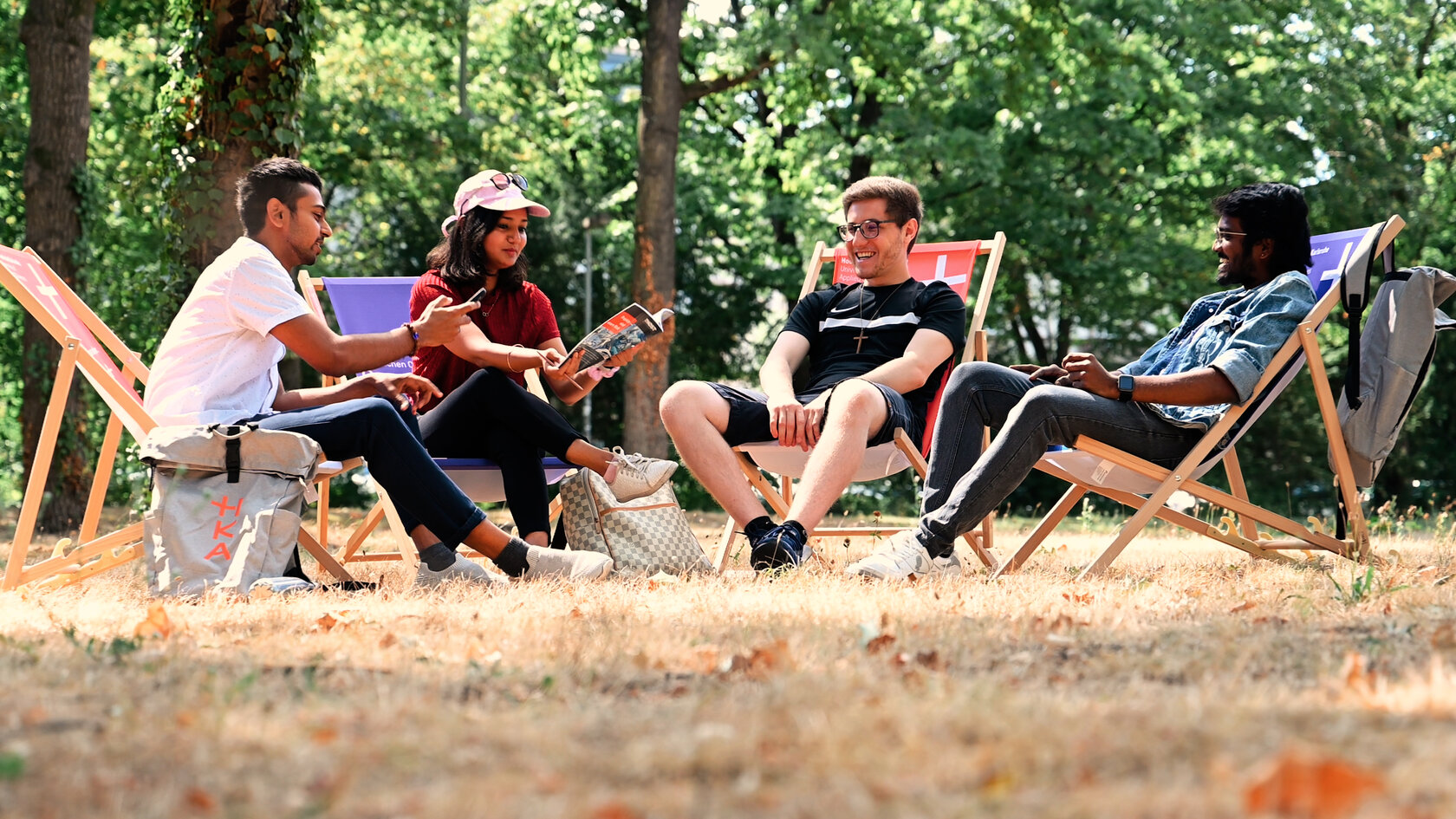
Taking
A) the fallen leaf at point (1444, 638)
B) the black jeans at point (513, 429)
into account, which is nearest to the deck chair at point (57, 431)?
the black jeans at point (513, 429)

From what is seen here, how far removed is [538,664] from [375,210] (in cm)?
1340

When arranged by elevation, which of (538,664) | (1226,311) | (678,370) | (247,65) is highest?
(247,65)

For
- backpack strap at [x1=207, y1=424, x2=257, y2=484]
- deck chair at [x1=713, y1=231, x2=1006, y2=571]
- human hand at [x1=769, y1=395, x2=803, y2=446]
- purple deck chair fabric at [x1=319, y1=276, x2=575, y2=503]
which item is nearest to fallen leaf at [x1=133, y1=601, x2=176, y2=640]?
backpack strap at [x1=207, y1=424, x2=257, y2=484]

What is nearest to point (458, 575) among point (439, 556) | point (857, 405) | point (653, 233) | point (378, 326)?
point (439, 556)

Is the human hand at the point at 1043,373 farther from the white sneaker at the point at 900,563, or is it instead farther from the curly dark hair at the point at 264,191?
the curly dark hair at the point at 264,191

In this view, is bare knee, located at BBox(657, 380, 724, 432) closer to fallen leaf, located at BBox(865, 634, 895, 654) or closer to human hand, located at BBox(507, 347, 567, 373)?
human hand, located at BBox(507, 347, 567, 373)

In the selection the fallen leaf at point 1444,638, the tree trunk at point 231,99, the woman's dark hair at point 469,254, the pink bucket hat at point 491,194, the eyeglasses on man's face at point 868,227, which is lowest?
the fallen leaf at point 1444,638

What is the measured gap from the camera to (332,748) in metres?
1.68

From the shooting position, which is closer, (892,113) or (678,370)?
(892,113)

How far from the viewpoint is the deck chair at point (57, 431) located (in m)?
3.66

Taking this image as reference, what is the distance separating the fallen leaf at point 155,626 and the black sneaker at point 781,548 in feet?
5.39

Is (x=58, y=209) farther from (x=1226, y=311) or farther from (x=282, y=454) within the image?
(x=1226, y=311)

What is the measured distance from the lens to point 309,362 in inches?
146

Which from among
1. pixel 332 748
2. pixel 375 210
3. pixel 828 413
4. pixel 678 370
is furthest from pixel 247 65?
pixel 375 210
